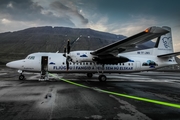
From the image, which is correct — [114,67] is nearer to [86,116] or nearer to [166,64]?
[166,64]

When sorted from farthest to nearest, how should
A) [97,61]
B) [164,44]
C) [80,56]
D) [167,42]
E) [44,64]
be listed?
[167,42], [164,44], [44,64], [97,61], [80,56]

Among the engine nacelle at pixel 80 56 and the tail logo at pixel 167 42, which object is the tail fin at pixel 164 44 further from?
the engine nacelle at pixel 80 56

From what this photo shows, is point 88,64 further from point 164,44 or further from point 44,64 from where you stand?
point 164,44

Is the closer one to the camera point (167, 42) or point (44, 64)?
point (44, 64)

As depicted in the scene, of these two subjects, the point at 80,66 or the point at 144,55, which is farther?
the point at 144,55

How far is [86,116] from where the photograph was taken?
477 cm

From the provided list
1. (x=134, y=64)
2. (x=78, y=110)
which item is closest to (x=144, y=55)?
(x=134, y=64)

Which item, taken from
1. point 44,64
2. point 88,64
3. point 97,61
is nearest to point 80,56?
point 97,61

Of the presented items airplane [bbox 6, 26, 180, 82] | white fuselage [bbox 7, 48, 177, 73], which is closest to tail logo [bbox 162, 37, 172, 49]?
airplane [bbox 6, 26, 180, 82]

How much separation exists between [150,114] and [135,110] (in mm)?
569

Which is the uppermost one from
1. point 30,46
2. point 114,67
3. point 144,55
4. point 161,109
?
point 30,46

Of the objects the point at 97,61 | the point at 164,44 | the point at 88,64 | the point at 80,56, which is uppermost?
the point at 164,44

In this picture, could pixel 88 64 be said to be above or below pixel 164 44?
below

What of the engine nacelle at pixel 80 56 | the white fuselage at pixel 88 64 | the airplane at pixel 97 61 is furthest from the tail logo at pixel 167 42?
the engine nacelle at pixel 80 56
